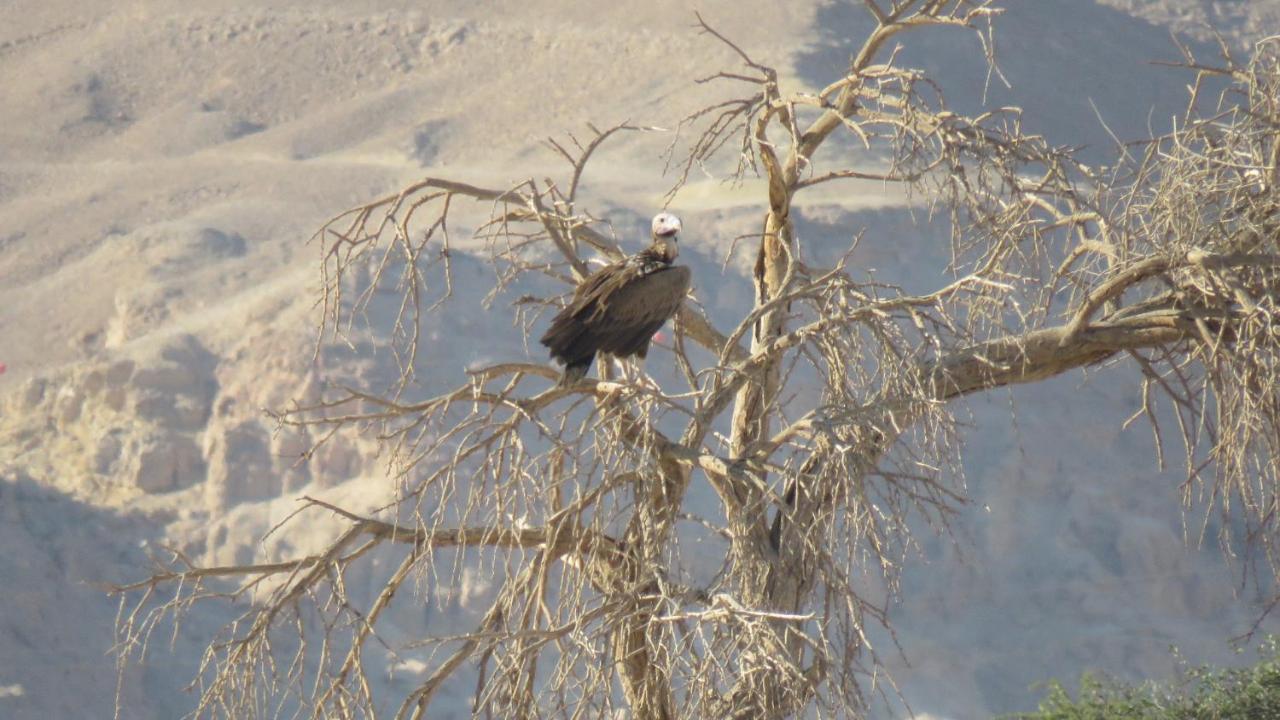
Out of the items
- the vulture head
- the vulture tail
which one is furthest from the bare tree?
the vulture head

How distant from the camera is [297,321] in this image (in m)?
23.8

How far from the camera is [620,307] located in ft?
19.7

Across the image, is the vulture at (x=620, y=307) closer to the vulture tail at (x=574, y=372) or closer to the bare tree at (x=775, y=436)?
the vulture tail at (x=574, y=372)

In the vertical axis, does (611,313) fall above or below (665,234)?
below

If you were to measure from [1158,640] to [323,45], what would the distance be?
22630 millimetres

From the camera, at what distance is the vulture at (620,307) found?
5961mm

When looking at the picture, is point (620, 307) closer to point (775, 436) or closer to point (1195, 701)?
point (775, 436)

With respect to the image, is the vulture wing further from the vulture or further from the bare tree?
the bare tree

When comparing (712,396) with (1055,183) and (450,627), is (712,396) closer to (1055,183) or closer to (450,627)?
(1055,183)

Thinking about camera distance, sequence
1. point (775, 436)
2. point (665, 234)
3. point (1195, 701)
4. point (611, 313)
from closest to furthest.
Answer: point (611, 313) → point (665, 234) → point (775, 436) → point (1195, 701)

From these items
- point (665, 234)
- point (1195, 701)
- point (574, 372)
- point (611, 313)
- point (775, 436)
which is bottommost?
point (1195, 701)

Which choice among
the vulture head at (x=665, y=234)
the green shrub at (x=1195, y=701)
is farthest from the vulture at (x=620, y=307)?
the green shrub at (x=1195, y=701)

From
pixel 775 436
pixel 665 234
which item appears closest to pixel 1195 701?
pixel 775 436

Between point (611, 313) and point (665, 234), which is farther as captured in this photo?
point (665, 234)
